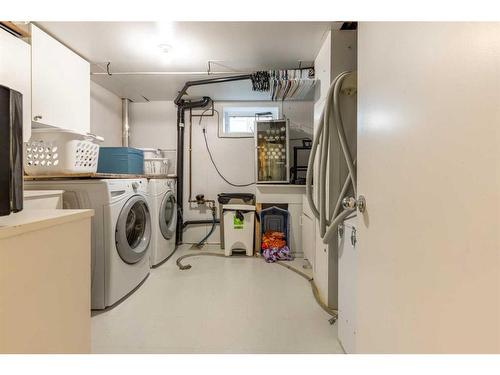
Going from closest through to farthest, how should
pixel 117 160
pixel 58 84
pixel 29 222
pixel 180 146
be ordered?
pixel 29 222 < pixel 58 84 < pixel 117 160 < pixel 180 146

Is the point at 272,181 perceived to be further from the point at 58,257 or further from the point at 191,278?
the point at 58,257

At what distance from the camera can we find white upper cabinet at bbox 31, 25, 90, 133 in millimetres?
1734

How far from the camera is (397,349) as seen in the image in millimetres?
645

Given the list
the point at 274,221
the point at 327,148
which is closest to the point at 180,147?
the point at 274,221

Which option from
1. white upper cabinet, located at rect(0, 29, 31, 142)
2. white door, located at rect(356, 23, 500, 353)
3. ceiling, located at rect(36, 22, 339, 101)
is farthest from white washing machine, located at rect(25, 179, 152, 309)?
white door, located at rect(356, 23, 500, 353)

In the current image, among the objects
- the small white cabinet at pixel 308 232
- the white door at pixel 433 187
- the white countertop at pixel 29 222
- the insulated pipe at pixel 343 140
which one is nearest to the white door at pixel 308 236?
the small white cabinet at pixel 308 232

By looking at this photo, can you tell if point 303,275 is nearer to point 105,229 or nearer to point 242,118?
point 105,229

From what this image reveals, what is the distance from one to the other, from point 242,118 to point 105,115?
183 centimetres

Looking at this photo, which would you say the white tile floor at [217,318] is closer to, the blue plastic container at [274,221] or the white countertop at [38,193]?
the blue plastic container at [274,221]

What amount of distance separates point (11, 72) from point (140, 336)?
74.1 inches

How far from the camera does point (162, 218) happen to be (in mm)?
2621

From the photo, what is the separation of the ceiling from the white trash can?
1.50 m

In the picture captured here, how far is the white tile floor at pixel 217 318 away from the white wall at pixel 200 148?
1287 mm
